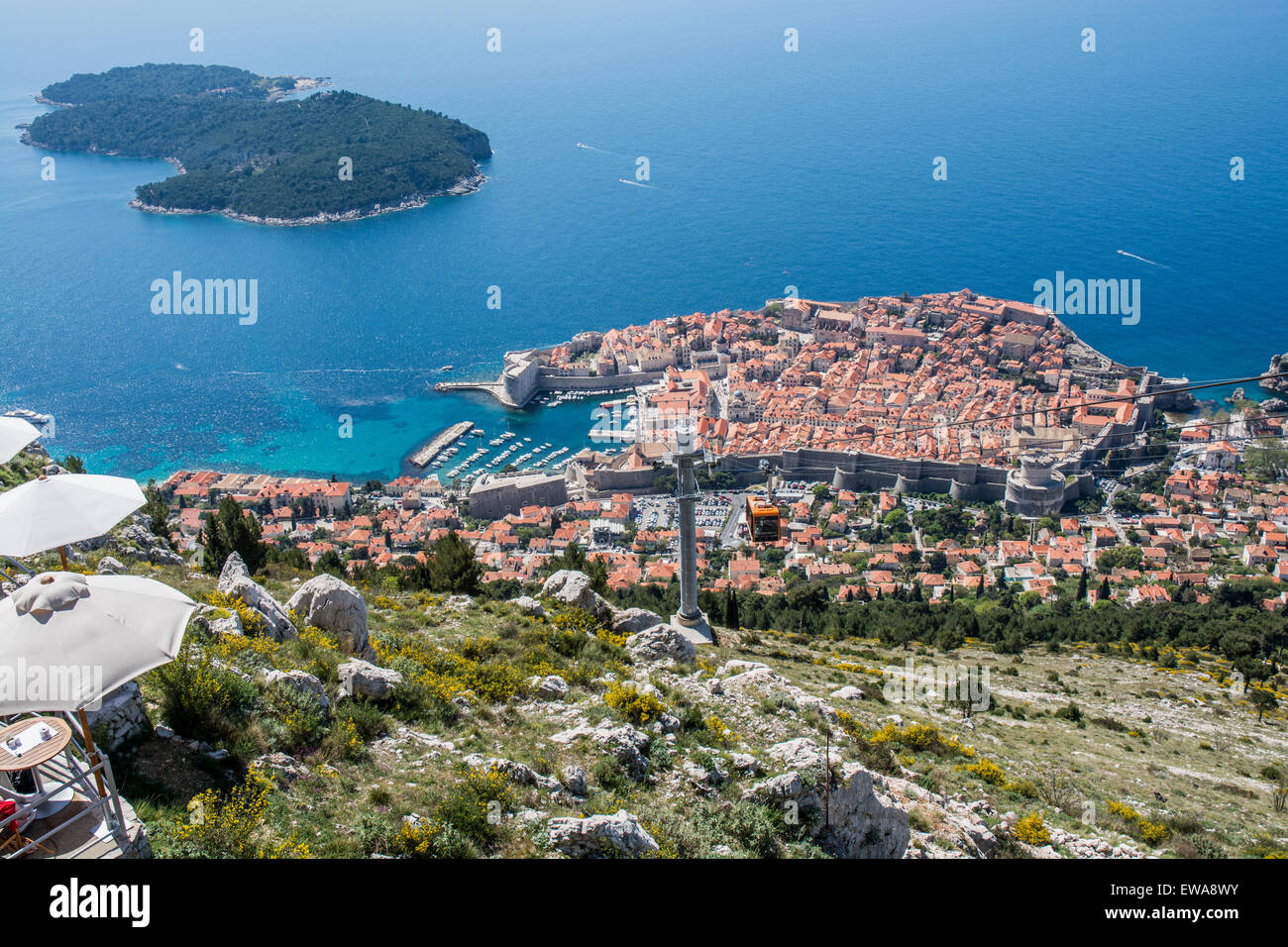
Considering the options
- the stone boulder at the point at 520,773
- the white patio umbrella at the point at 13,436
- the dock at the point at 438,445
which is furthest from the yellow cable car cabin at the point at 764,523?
the dock at the point at 438,445

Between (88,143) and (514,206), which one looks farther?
(88,143)

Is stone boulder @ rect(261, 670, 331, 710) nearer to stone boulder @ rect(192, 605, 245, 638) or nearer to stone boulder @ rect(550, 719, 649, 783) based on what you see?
stone boulder @ rect(192, 605, 245, 638)

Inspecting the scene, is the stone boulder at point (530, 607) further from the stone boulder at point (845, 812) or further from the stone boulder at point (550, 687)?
the stone boulder at point (845, 812)

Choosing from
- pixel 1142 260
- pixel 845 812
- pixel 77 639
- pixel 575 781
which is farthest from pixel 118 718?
pixel 1142 260

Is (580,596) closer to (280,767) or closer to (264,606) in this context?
(264,606)

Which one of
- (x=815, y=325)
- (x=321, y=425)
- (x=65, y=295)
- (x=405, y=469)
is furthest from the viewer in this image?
(x=65, y=295)
